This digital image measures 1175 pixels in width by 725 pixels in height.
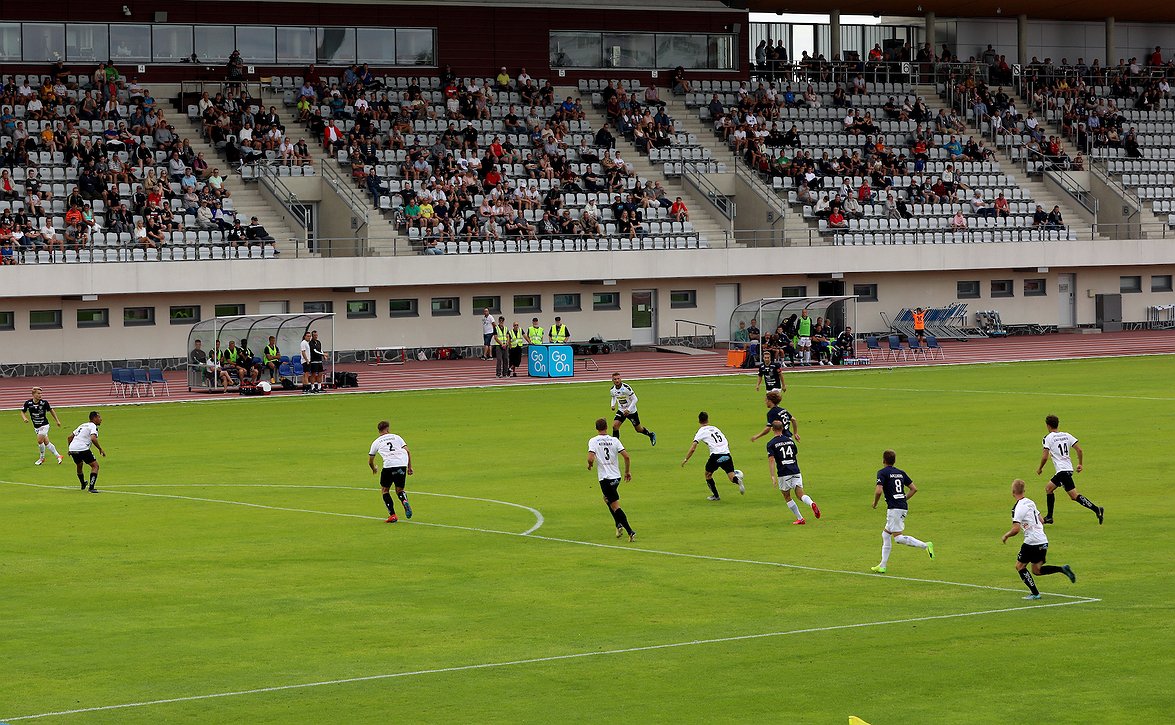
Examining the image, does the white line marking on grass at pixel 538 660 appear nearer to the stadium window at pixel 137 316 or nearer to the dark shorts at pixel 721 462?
the dark shorts at pixel 721 462

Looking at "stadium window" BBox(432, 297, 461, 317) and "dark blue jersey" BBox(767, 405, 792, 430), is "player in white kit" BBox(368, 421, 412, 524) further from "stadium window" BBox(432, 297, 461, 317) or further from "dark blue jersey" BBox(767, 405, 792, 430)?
"stadium window" BBox(432, 297, 461, 317)

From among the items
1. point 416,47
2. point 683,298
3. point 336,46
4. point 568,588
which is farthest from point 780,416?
point 416,47

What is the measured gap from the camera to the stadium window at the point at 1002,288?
234 ft

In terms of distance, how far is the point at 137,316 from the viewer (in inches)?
2238

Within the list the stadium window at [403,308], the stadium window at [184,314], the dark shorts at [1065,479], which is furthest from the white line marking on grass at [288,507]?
the stadium window at [403,308]

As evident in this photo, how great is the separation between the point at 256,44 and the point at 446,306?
14.3m

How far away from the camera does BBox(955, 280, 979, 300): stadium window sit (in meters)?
70.4

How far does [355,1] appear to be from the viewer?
225ft

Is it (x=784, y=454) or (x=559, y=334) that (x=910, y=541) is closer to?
(x=784, y=454)

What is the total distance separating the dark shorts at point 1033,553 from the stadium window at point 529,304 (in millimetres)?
44791

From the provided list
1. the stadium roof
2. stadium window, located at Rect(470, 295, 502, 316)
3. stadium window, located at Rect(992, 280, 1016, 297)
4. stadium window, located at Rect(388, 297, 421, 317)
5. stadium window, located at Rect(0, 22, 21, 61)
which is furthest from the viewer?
the stadium roof

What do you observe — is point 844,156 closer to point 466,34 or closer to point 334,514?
point 466,34

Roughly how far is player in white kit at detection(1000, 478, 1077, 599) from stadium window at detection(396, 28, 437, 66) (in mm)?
54213

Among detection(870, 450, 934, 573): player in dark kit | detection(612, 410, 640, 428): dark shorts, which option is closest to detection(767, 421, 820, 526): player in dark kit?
detection(870, 450, 934, 573): player in dark kit
